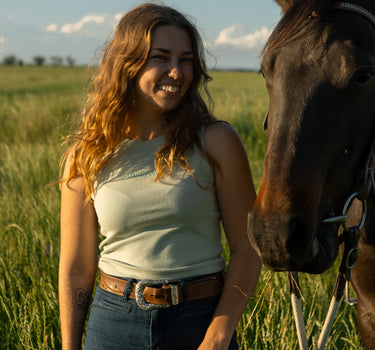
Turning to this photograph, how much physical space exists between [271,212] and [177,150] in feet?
1.82

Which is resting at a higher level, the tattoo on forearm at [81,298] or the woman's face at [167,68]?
the woman's face at [167,68]

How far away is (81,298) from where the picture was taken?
188 cm

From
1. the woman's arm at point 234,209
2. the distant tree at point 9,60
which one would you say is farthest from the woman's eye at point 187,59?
the distant tree at point 9,60

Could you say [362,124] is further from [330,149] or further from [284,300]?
[284,300]

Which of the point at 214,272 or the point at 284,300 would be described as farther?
the point at 284,300

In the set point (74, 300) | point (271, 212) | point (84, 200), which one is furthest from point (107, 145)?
point (271, 212)

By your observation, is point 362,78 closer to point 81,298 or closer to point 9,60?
point 81,298

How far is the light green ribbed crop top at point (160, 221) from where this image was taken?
164cm

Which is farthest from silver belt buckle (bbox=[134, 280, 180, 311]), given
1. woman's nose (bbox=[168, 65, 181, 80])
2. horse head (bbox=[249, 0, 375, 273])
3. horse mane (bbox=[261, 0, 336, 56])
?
horse mane (bbox=[261, 0, 336, 56])

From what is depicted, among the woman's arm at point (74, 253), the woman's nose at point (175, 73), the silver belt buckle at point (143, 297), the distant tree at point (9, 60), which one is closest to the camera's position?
the silver belt buckle at point (143, 297)

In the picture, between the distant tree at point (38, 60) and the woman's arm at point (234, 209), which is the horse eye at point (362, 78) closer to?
the woman's arm at point (234, 209)

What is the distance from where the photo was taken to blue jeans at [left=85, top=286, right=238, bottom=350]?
1598mm

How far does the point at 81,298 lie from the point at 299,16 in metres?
1.38

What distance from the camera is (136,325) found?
1.62m
